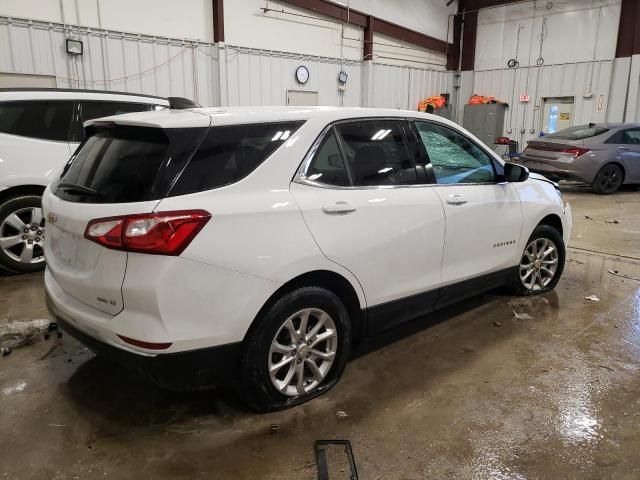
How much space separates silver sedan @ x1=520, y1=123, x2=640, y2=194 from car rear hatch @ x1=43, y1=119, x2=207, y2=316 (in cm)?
933

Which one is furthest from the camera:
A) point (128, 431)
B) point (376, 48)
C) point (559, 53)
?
point (559, 53)

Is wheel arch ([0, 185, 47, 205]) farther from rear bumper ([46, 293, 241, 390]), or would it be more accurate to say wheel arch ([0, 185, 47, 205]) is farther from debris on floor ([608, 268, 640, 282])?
debris on floor ([608, 268, 640, 282])

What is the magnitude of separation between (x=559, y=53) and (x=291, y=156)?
15119mm

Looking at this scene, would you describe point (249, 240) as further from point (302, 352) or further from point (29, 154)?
point (29, 154)

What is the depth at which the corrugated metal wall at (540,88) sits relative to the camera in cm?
1413

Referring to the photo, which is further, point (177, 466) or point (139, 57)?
point (139, 57)

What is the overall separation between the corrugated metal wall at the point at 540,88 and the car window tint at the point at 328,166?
14277mm

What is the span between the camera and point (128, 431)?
2406 mm

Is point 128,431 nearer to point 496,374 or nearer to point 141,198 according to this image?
point 141,198

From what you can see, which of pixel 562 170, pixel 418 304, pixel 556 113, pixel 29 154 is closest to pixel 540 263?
pixel 418 304

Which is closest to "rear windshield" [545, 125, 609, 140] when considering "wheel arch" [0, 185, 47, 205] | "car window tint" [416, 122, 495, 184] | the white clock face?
the white clock face

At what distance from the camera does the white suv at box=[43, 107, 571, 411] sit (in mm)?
2064

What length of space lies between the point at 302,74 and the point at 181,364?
33.6 ft

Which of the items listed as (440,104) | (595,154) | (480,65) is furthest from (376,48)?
(595,154)
